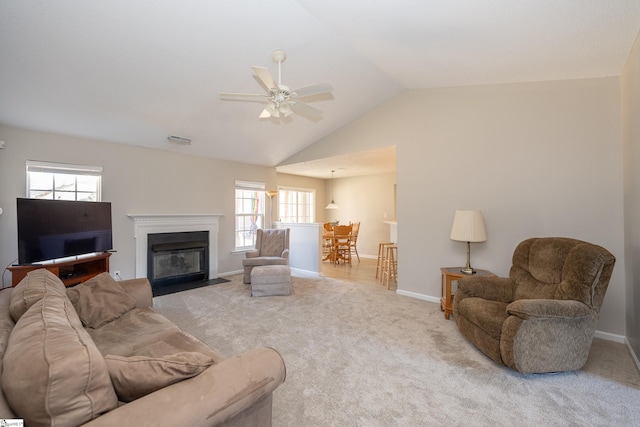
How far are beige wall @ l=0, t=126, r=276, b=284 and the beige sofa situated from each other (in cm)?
301

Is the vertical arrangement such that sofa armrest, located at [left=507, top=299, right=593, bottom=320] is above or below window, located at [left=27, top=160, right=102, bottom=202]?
below

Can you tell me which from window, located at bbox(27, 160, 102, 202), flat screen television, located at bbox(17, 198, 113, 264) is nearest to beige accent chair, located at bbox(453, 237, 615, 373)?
flat screen television, located at bbox(17, 198, 113, 264)

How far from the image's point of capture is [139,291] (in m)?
2.63

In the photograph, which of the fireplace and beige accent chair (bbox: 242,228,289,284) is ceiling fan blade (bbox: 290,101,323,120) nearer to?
beige accent chair (bbox: 242,228,289,284)

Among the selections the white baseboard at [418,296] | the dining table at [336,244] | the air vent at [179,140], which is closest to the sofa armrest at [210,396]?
the white baseboard at [418,296]

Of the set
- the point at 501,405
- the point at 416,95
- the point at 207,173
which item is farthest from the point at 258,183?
the point at 501,405

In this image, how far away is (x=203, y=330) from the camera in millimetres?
3053

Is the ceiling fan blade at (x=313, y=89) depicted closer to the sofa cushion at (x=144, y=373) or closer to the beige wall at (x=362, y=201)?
the sofa cushion at (x=144, y=373)

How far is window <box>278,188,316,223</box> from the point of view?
8.11 m

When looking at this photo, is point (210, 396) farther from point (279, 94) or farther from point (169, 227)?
point (169, 227)

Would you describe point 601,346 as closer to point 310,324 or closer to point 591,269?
point 591,269

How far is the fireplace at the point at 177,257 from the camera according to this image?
4.75 meters

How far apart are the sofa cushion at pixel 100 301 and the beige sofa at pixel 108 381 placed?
629mm

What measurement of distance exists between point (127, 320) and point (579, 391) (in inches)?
136
